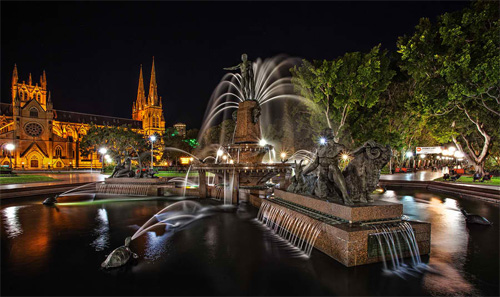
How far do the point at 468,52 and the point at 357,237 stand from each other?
1960 cm

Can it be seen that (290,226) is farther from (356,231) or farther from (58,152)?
(58,152)

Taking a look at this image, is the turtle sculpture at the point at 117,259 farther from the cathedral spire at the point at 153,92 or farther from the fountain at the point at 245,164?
the cathedral spire at the point at 153,92

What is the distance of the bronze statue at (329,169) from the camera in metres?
7.61

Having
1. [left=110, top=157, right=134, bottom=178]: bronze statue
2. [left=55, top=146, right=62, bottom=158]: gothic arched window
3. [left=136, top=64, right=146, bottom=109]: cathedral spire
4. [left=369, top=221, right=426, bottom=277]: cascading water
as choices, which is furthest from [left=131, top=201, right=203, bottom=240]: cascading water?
[left=136, top=64, right=146, bottom=109]: cathedral spire

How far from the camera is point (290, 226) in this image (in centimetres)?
823

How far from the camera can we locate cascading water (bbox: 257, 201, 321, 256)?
698 cm

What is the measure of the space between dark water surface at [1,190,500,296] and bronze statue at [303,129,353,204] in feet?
6.44

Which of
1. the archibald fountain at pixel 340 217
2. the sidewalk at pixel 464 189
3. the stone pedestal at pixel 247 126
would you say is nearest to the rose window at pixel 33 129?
the stone pedestal at pixel 247 126

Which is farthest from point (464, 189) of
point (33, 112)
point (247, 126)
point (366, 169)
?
point (33, 112)

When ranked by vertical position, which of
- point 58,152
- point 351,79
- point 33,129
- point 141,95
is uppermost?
point 141,95

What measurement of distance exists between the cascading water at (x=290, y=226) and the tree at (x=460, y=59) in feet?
58.9

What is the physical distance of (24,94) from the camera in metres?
109

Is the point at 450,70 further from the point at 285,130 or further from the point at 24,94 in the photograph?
the point at 24,94

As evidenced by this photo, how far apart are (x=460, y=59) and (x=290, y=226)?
18.6 m
